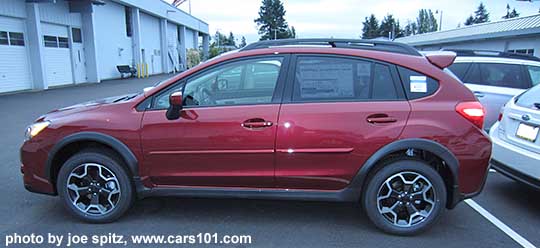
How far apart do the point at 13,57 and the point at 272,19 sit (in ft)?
224

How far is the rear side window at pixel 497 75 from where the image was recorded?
640 cm

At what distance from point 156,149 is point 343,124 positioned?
1730mm

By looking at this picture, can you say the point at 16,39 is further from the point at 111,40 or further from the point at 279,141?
the point at 279,141

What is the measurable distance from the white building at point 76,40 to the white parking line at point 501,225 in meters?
17.4

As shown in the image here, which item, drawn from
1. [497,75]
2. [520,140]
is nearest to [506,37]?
[497,75]

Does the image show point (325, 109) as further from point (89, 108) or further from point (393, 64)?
point (89, 108)

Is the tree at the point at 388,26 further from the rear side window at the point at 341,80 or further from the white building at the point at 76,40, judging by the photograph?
the rear side window at the point at 341,80

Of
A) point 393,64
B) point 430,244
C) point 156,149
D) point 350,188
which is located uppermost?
point 393,64

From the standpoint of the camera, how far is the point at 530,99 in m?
4.13

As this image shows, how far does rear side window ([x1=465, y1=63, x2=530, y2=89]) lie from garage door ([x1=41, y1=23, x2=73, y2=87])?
710 inches

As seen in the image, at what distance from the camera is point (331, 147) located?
3.26 meters

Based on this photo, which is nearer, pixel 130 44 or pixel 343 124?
pixel 343 124

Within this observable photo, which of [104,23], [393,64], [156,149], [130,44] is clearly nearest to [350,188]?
[393,64]

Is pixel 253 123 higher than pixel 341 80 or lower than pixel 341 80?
lower
